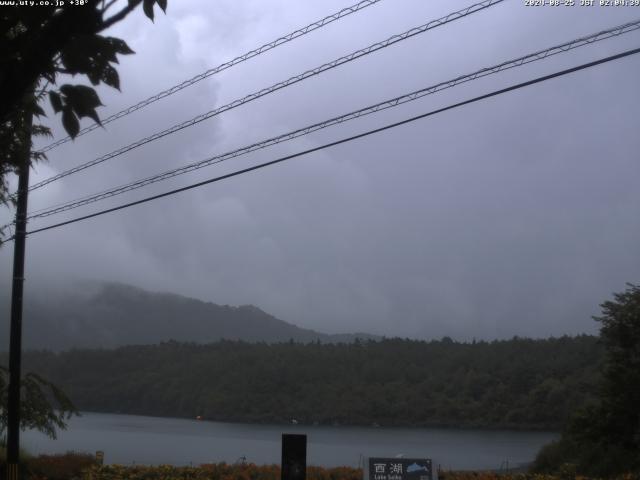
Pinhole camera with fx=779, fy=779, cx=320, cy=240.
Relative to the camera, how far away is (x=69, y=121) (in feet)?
12.2

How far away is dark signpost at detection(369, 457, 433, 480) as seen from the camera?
1173 cm

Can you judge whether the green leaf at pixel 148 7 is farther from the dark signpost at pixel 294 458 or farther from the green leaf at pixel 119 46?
the dark signpost at pixel 294 458

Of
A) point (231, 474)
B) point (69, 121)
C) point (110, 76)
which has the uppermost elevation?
point (110, 76)

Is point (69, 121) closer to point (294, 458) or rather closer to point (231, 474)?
point (294, 458)

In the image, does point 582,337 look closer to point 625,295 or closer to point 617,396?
point 625,295

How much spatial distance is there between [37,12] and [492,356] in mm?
31061

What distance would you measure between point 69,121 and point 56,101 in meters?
0.11

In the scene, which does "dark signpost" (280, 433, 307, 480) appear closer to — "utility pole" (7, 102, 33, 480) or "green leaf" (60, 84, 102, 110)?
"green leaf" (60, 84, 102, 110)

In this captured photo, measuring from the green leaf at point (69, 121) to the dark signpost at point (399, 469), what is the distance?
9.09 metres

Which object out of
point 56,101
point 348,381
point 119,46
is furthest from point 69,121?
point 348,381

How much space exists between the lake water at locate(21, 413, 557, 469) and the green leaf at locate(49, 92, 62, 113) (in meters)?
17.5

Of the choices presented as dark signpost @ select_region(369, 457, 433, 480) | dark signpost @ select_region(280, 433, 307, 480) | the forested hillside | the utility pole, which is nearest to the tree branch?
dark signpost @ select_region(280, 433, 307, 480)

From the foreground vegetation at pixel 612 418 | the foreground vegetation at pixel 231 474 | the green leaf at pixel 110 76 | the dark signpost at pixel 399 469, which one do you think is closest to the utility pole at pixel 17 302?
the foreground vegetation at pixel 231 474

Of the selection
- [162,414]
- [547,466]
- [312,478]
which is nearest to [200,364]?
[162,414]
